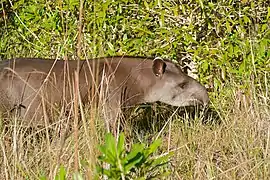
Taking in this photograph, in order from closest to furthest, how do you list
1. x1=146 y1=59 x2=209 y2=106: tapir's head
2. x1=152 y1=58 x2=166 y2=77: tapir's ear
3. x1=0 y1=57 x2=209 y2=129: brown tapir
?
1. x1=0 y1=57 x2=209 y2=129: brown tapir
2. x1=152 y1=58 x2=166 y2=77: tapir's ear
3. x1=146 y1=59 x2=209 y2=106: tapir's head

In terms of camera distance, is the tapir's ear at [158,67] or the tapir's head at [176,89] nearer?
the tapir's ear at [158,67]

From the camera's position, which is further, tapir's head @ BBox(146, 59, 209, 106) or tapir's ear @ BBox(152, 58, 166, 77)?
tapir's head @ BBox(146, 59, 209, 106)

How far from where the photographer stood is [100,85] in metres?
5.65

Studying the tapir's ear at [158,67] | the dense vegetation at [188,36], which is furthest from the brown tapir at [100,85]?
the dense vegetation at [188,36]

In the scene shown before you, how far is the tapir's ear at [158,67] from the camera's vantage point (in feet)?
21.2

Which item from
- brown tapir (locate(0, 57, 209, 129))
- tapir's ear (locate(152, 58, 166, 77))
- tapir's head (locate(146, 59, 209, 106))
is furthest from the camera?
tapir's head (locate(146, 59, 209, 106))

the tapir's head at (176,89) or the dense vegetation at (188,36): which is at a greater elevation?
the dense vegetation at (188,36)

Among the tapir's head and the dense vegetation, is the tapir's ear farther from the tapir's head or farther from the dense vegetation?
the dense vegetation

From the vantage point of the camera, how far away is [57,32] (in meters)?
7.56

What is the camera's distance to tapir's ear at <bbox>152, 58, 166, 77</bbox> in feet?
21.2

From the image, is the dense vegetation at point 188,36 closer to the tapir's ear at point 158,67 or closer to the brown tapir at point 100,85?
the brown tapir at point 100,85

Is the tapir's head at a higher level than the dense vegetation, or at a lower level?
lower

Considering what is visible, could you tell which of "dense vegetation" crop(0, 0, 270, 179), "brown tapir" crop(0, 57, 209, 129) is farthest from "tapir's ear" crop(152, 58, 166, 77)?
"dense vegetation" crop(0, 0, 270, 179)

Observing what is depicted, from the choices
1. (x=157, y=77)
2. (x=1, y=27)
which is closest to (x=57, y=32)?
(x=1, y=27)
